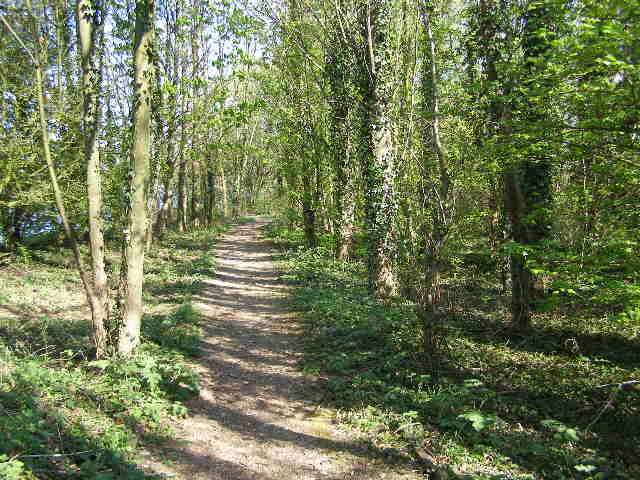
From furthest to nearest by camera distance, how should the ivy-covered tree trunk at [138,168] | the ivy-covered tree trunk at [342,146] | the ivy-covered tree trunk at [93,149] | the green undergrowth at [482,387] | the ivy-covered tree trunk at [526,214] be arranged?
the ivy-covered tree trunk at [342,146]
the ivy-covered tree trunk at [526,214]
the ivy-covered tree trunk at [138,168]
the ivy-covered tree trunk at [93,149]
the green undergrowth at [482,387]

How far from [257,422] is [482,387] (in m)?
3.75

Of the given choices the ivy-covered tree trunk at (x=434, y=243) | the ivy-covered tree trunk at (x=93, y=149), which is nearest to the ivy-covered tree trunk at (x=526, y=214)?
the ivy-covered tree trunk at (x=434, y=243)

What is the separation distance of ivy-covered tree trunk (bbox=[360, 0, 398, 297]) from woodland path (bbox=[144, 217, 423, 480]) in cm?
303

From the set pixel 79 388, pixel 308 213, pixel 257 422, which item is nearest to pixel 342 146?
pixel 308 213

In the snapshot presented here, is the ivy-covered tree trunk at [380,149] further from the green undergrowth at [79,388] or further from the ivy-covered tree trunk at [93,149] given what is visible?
the ivy-covered tree trunk at [93,149]

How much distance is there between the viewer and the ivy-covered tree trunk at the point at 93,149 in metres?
6.27

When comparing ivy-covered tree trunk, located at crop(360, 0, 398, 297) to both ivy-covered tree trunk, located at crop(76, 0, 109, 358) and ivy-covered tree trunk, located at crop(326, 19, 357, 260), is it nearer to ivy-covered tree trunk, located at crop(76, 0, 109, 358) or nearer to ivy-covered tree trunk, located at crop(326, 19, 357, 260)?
ivy-covered tree trunk, located at crop(326, 19, 357, 260)

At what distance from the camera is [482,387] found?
22.6 ft

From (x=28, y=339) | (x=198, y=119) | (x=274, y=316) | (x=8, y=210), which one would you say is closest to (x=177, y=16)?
(x=198, y=119)

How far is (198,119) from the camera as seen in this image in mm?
16125

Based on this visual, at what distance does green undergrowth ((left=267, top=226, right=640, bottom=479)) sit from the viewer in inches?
194

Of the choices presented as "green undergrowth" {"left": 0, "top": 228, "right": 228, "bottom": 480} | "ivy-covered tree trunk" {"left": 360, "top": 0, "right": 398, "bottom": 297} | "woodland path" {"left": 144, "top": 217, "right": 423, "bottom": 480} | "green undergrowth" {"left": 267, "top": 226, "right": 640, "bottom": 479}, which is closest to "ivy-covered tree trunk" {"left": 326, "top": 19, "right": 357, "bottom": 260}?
"ivy-covered tree trunk" {"left": 360, "top": 0, "right": 398, "bottom": 297}

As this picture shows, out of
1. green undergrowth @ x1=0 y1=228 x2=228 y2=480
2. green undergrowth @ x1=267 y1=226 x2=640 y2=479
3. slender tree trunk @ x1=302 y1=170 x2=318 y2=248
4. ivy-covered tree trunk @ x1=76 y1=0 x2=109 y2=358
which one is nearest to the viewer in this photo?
green undergrowth @ x1=0 y1=228 x2=228 y2=480

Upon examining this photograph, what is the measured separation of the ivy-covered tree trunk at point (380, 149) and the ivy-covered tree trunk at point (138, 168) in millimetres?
6261
